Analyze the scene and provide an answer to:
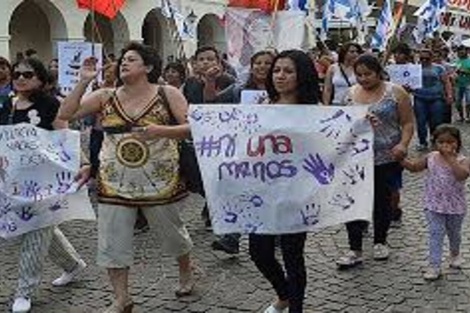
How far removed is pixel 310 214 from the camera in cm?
457

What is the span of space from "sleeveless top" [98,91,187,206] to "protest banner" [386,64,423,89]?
321 inches

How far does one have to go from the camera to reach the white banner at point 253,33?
8445 mm

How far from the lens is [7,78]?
24.8 ft

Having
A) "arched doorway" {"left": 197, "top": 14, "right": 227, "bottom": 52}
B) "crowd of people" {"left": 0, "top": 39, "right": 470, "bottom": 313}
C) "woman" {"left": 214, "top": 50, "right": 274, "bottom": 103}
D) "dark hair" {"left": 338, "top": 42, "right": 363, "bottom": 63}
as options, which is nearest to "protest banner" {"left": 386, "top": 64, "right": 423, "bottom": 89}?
"dark hair" {"left": 338, "top": 42, "right": 363, "bottom": 63}

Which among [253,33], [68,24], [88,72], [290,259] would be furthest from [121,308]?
[68,24]

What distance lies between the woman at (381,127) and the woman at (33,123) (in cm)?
211

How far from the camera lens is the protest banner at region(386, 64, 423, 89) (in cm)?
1252

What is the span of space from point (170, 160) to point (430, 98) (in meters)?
8.87

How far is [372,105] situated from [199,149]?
6.63ft

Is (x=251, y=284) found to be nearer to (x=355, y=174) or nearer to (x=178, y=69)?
(x=355, y=174)

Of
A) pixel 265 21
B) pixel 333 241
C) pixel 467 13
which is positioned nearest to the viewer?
pixel 333 241

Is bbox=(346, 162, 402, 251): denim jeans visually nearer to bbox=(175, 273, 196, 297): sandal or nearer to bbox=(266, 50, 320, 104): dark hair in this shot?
bbox=(175, 273, 196, 297): sandal

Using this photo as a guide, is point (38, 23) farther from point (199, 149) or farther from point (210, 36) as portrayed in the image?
point (199, 149)

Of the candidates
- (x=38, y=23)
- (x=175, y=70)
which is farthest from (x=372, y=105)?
(x=38, y=23)
